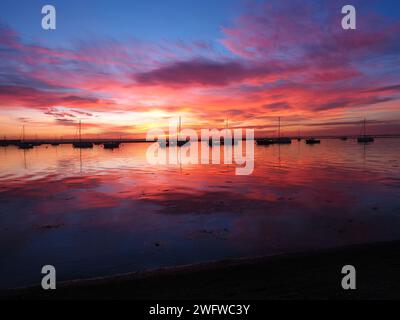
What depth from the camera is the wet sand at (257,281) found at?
6.23 metres

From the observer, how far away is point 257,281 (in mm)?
6961

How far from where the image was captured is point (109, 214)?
15.4 m

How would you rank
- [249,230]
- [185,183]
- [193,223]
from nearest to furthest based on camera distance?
[249,230] < [193,223] < [185,183]

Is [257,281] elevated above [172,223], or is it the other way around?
[257,281]

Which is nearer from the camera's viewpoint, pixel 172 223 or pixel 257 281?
pixel 257 281

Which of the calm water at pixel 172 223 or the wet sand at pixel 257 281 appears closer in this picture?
the wet sand at pixel 257 281

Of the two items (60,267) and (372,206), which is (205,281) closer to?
(60,267)

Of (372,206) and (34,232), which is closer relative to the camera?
(34,232)

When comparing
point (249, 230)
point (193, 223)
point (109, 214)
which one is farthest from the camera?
point (109, 214)

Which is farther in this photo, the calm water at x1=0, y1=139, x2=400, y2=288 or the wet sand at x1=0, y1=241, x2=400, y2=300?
the calm water at x1=0, y1=139, x2=400, y2=288

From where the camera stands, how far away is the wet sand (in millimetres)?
6234
